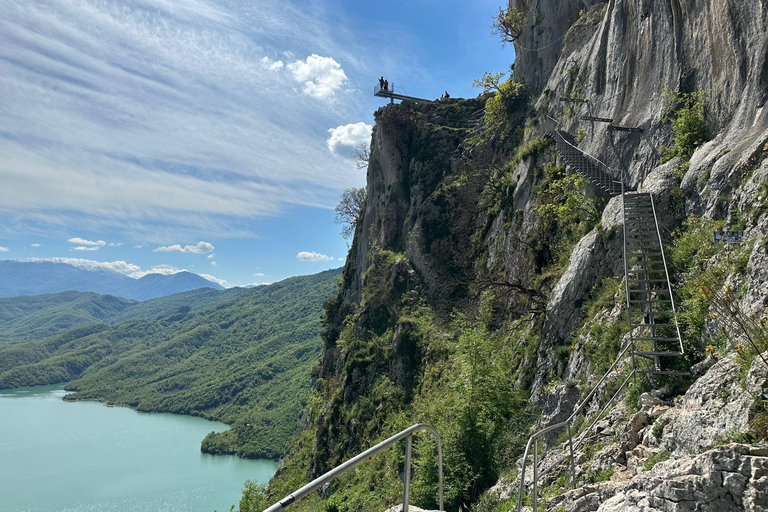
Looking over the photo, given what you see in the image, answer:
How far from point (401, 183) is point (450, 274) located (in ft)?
37.1

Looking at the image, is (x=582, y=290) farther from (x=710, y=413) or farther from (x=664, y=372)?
(x=710, y=413)

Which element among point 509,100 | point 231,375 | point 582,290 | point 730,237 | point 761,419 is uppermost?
point 509,100

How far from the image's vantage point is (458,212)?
81.7 ft

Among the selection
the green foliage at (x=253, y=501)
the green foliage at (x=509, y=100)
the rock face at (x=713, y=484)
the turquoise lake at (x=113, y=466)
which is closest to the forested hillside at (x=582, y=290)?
the rock face at (x=713, y=484)

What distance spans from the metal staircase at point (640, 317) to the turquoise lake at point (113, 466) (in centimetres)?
7225

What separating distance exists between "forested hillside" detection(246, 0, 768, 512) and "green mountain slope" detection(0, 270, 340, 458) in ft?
252

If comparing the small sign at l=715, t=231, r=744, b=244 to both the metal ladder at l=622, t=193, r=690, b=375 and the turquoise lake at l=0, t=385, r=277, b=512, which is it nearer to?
the metal ladder at l=622, t=193, r=690, b=375

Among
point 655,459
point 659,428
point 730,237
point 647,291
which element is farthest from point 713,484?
point 647,291

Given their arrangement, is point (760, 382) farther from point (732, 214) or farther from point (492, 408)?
point (492, 408)

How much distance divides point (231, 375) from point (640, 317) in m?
154

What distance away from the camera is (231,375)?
144 metres

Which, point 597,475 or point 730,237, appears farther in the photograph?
point 730,237

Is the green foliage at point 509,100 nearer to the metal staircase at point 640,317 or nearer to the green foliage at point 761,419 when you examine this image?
the metal staircase at point 640,317

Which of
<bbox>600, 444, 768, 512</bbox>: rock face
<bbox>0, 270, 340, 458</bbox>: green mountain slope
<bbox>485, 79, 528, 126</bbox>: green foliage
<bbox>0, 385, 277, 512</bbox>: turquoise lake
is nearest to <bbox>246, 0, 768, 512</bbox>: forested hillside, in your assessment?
<bbox>600, 444, 768, 512</bbox>: rock face
